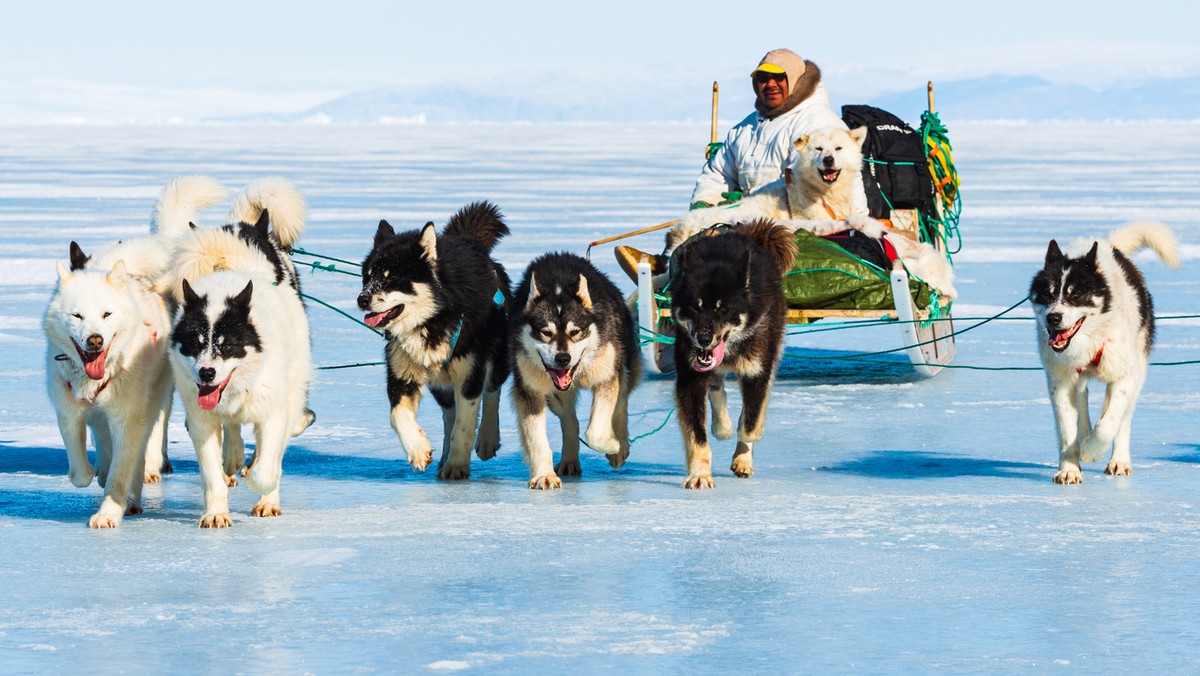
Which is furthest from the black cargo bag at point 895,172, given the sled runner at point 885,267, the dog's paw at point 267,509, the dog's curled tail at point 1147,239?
the dog's paw at point 267,509

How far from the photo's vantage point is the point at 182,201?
6.37 m

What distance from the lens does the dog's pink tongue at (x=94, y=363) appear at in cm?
489

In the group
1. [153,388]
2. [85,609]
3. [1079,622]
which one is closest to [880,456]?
[1079,622]

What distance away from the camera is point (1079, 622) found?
376cm

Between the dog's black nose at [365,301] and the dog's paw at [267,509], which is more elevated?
the dog's black nose at [365,301]

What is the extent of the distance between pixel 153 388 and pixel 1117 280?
3451mm

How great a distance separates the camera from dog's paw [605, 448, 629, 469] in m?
5.97

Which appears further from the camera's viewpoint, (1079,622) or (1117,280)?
(1117,280)

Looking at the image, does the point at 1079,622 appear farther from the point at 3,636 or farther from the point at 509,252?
the point at 509,252

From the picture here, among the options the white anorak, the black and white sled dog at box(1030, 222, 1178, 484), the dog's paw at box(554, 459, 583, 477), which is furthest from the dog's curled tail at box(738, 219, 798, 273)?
the white anorak

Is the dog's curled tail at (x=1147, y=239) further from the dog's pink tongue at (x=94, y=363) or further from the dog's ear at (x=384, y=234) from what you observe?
the dog's pink tongue at (x=94, y=363)

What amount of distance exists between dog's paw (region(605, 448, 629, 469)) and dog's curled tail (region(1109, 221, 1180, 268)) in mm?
2087

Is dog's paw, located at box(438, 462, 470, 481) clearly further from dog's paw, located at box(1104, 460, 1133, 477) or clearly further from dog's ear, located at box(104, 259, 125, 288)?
dog's paw, located at box(1104, 460, 1133, 477)

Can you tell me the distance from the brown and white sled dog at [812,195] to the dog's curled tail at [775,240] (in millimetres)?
1358
